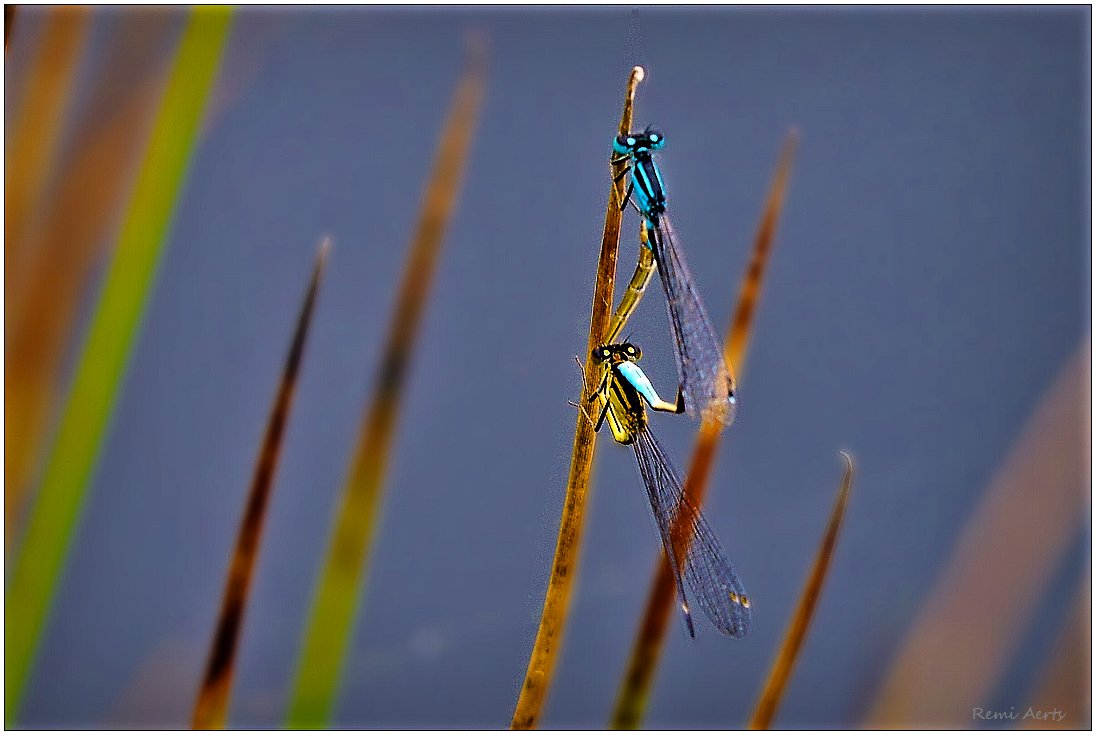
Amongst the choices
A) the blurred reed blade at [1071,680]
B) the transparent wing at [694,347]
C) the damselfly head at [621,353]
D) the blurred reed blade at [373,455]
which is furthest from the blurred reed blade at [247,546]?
the blurred reed blade at [1071,680]

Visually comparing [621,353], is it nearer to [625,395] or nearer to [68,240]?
[625,395]

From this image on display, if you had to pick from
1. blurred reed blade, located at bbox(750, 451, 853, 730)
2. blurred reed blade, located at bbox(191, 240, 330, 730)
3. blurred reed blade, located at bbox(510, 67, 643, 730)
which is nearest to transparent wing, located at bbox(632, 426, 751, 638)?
blurred reed blade, located at bbox(750, 451, 853, 730)

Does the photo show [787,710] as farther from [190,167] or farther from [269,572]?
[190,167]

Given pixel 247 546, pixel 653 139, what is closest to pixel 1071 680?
pixel 653 139

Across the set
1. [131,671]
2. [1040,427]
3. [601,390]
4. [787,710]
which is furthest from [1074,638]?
[131,671]

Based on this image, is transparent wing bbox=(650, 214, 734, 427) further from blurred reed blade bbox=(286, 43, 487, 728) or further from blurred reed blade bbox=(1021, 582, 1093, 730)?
blurred reed blade bbox=(1021, 582, 1093, 730)

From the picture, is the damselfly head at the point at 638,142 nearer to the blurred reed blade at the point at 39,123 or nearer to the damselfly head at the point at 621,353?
the damselfly head at the point at 621,353
